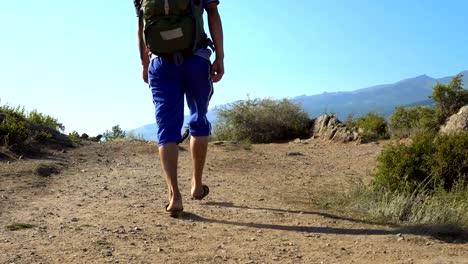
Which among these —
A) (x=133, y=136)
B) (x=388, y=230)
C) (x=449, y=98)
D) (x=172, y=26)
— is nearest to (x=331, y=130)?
(x=449, y=98)

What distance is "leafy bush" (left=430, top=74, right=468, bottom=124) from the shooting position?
13867mm

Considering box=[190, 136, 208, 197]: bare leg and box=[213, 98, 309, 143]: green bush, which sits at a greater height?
box=[213, 98, 309, 143]: green bush

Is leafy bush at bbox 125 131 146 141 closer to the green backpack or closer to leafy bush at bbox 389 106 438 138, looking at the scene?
leafy bush at bbox 389 106 438 138

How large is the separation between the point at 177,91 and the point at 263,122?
11418 millimetres

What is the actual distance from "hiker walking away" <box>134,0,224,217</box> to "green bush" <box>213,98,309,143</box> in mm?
10915

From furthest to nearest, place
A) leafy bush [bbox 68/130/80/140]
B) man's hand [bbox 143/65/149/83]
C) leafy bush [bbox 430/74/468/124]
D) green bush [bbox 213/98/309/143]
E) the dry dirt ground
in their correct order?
1. green bush [bbox 213/98/309/143]
2. leafy bush [bbox 430/74/468/124]
3. leafy bush [bbox 68/130/80/140]
4. man's hand [bbox 143/65/149/83]
5. the dry dirt ground

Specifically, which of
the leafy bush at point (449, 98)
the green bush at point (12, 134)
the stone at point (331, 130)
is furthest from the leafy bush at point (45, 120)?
the leafy bush at point (449, 98)

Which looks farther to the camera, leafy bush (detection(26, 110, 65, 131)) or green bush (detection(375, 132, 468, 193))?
leafy bush (detection(26, 110, 65, 131))

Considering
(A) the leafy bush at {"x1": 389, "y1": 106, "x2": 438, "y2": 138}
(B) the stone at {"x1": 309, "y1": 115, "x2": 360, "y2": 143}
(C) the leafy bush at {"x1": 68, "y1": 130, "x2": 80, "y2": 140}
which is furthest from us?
(A) the leafy bush at {"x1": 389, "y1": 106, "x2": 438, "y2": 138}

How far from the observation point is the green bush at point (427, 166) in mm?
5141

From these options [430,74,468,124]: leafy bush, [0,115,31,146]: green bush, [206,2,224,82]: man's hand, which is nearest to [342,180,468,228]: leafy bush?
[206,2,224,82]: man's hand

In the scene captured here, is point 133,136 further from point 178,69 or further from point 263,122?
point 178,69

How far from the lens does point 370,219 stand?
4.33m

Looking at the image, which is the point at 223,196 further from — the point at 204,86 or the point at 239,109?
the point at 239,109
